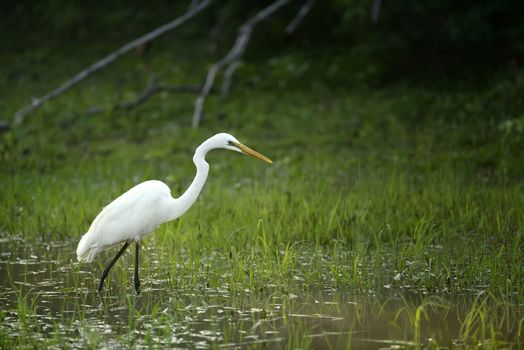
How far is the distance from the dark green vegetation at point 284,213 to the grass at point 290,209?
3cm

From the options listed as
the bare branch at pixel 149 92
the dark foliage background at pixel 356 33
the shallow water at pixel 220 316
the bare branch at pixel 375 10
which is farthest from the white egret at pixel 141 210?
the bare branch at pixel 375 10

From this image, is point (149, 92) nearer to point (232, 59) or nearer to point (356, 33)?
point (232, 59)

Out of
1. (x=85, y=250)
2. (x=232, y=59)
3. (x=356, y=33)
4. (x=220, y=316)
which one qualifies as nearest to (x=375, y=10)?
(x=356, y=33)

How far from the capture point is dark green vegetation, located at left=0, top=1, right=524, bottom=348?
568cm

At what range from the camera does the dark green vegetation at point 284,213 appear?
5.68m

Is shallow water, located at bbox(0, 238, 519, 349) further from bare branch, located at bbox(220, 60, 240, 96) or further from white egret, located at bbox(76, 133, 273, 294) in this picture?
bare branch, located at bbox(220, 60, 240, 96)

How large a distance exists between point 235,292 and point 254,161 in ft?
19.5

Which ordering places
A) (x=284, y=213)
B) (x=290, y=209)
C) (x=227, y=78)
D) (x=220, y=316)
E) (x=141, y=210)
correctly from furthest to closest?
(x=227, y=78), (x=290, y=209), (x=284, y=213), (x=141, y=210), (x=220, y=316)

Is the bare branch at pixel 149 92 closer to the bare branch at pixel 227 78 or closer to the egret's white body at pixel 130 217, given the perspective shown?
the bare branch at pixel 227 78

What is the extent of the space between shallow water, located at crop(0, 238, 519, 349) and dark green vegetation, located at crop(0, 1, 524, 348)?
23 millimetres

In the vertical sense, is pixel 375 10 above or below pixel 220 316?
above

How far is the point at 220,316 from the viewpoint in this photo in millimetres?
5863

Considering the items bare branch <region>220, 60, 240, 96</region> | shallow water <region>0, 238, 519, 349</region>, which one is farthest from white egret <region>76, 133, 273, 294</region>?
bare branch <region>220, 60, 240, 96</region>

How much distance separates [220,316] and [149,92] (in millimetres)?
10273
